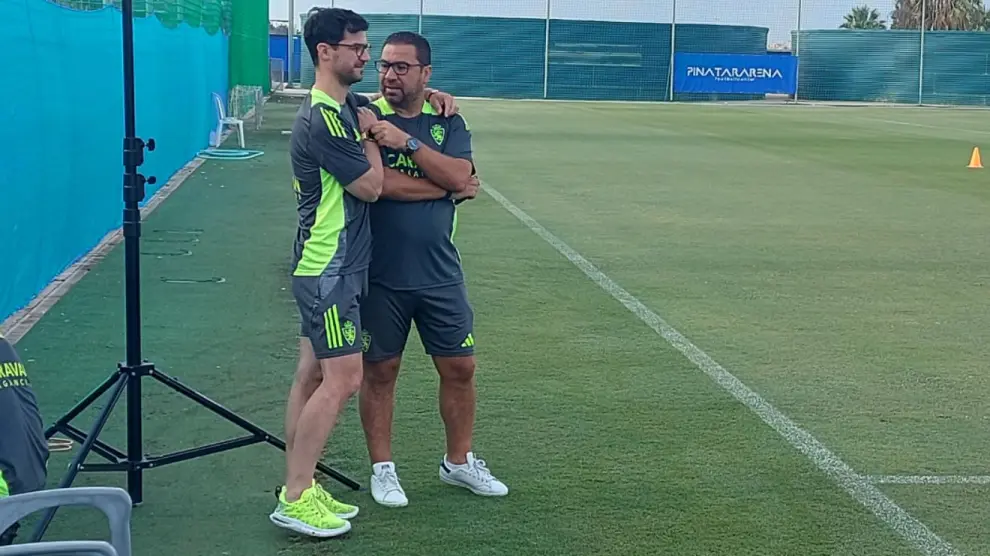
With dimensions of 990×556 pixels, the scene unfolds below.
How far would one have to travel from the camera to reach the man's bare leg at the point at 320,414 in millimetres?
4312

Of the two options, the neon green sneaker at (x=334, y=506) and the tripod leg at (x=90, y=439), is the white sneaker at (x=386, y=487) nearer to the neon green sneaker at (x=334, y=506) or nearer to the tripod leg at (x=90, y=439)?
the neon green sneaker at (x=334, y=506)

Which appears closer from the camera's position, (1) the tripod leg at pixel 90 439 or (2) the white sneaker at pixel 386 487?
(1) the tripod leg at pixel 90 439

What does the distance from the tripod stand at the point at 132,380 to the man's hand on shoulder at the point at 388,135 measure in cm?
86

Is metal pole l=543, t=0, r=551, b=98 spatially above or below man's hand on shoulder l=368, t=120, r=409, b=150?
above

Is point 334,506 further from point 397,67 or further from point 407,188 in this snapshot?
point 397,67

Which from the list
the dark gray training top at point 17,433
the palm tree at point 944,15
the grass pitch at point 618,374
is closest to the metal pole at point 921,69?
the palm tree at point 944,15

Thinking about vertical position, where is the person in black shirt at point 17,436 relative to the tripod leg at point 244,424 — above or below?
above

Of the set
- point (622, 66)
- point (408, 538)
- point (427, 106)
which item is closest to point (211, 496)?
point (408, 538)

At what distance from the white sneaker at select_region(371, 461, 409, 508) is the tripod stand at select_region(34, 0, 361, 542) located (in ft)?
0.46

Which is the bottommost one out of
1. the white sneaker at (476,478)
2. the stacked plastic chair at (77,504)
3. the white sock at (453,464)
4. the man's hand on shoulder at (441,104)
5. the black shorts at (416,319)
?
the white sneaker at (476,478)

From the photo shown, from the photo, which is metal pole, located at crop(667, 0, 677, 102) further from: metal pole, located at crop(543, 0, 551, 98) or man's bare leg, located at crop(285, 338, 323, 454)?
man's bare leg, located at crop(285, 338, 323, 454)

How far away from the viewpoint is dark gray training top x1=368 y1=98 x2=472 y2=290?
452 centimetres

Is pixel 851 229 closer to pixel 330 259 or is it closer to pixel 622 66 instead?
pixel 330 259

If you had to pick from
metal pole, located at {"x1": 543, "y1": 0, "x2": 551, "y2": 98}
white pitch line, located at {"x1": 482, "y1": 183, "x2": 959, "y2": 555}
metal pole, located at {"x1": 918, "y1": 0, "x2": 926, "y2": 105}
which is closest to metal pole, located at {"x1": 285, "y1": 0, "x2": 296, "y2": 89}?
metal pole, located at {"x1": 543, "y1": 0, "x2": 551, "y2": 98}
